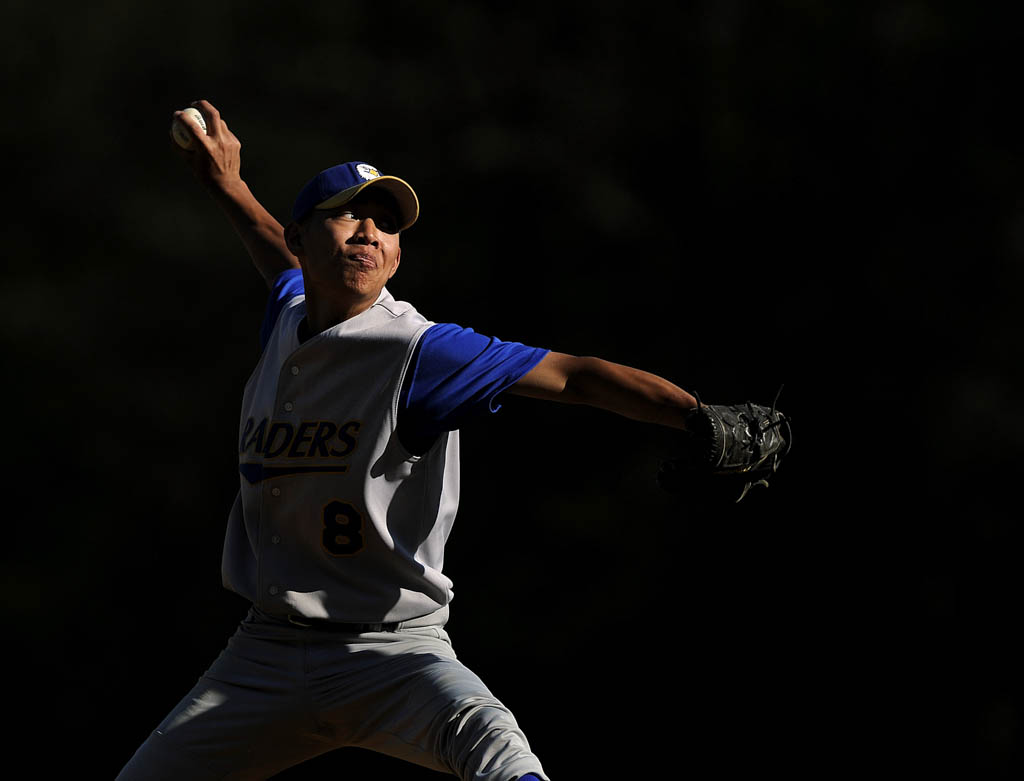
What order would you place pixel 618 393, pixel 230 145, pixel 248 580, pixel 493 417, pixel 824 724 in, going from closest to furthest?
1. pixel 618 393
2. pixel 248 580
3. pixel 230 145
4. pixel 824 724
5. pixel 493 417

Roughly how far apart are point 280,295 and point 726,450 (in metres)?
0.99

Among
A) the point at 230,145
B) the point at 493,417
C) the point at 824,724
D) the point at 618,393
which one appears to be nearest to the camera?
the point at 618,393

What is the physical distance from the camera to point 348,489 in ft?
7.68

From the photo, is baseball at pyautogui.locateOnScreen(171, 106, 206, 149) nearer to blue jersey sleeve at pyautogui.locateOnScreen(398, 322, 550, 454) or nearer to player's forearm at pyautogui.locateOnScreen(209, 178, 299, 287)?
player's forearm at pyautogui.locateOnScreen(209, 178, 299, 287)

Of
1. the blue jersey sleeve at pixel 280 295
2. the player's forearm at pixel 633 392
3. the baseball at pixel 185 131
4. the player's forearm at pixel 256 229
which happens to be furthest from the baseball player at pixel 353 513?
the baseball at pixel 185 131

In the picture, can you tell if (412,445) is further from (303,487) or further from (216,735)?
(216,735)

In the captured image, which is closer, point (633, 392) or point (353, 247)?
point (633, 392)

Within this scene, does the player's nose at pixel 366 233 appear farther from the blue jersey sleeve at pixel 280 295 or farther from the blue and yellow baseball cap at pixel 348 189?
the blue jersey sleeve at pixel 280 295

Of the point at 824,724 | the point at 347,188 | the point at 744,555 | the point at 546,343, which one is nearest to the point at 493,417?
the point at 546,343

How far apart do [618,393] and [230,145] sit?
48.6 inches

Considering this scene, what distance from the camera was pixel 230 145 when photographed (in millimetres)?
3049

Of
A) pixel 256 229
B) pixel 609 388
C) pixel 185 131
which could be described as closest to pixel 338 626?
pixel 609 388

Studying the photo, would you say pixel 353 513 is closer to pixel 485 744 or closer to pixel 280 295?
pixel 485 744

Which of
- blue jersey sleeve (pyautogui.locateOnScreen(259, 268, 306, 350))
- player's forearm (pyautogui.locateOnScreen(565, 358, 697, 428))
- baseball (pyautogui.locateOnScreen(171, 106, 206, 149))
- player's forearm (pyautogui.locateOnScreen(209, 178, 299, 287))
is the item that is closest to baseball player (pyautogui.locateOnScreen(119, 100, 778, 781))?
Answer: player's forearm (pyautogui.locateOnScreen(565, 358, 697, 428))
